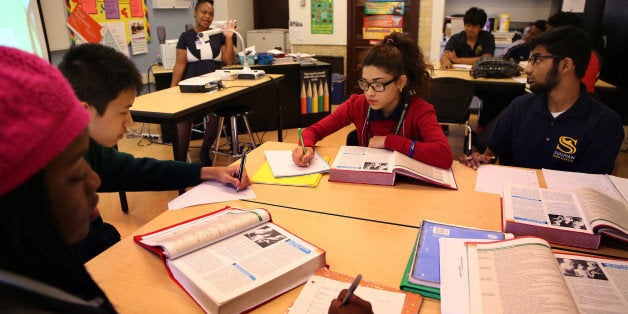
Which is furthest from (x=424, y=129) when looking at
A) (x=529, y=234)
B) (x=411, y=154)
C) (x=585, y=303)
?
(x=585, y=303)

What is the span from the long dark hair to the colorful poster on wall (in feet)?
20.2

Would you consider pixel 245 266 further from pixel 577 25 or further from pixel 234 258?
pixel 577 25

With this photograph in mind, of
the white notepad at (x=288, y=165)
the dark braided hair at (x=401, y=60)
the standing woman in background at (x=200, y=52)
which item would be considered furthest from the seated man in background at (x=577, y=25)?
the standing woman in background at (x=200, y=52)

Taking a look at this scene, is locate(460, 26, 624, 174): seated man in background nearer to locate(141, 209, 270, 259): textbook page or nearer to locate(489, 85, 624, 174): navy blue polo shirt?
locate(489, 85, 624, 174): navy blue polo shirt

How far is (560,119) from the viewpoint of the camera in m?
1.88

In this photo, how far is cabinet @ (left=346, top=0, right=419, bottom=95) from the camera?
19.8ft

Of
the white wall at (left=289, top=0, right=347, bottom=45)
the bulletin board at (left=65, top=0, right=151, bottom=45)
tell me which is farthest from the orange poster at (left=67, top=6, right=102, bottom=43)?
the white wall at (left=289, top=0, right=347, bottom=45)

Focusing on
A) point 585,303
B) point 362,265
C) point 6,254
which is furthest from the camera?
point 362,265

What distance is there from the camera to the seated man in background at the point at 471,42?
4.52 m

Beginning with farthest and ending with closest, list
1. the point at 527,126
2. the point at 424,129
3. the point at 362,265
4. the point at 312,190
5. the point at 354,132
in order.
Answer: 1. the point at 354,132
2. the point at 527,126
3. the point at 424,129
4. the point at 312,190
5. the point at 362,265

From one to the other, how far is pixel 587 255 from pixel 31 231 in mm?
1199

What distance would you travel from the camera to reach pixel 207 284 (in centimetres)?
90

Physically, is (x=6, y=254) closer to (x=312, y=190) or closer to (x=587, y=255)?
(x=312, y=190)

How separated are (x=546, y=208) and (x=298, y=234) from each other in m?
0.73
